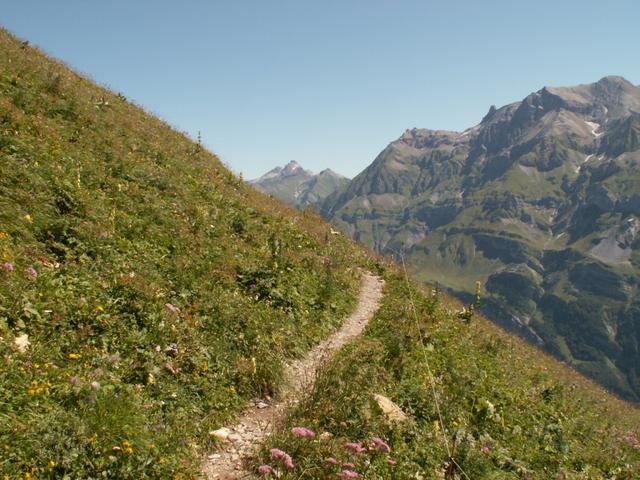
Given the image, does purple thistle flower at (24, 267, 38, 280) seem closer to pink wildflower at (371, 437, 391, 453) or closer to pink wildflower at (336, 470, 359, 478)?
pink wildflower at (336, 470, 359, 478)

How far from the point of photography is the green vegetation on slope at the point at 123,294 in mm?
6582

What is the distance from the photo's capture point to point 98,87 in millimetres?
24094

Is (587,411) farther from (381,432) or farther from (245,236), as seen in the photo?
(245,236)

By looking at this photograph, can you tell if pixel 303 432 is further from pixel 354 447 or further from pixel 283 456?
pixel 354 447

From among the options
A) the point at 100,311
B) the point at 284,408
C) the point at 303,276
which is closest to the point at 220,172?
the point at 303,276

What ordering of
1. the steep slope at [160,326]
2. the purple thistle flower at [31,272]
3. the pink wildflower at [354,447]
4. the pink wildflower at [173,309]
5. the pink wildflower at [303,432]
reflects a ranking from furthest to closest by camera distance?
the pink wildflower at [173,309] < the purple thistle flower at [31,272] < the pink wildflower at [354,447] < the pink wildflower at [303,432] < the steep slope at [160,326]

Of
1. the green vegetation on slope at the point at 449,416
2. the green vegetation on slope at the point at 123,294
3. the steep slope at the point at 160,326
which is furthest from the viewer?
the green vegetation on slope at the point at 449,416

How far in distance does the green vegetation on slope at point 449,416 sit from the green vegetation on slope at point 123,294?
5.42 feet

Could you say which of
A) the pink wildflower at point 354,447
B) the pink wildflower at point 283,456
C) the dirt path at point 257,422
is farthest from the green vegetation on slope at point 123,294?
the pink wildflower at point 354,447

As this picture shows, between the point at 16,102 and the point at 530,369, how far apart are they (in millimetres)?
19677

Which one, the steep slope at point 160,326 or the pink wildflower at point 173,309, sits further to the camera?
the pink wildflower at point 173,309

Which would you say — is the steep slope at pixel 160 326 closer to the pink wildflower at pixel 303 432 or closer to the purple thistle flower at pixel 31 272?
the purple thistle flower at pixel 31 272

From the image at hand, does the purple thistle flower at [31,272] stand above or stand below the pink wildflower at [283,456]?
above

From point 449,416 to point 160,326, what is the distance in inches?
267
